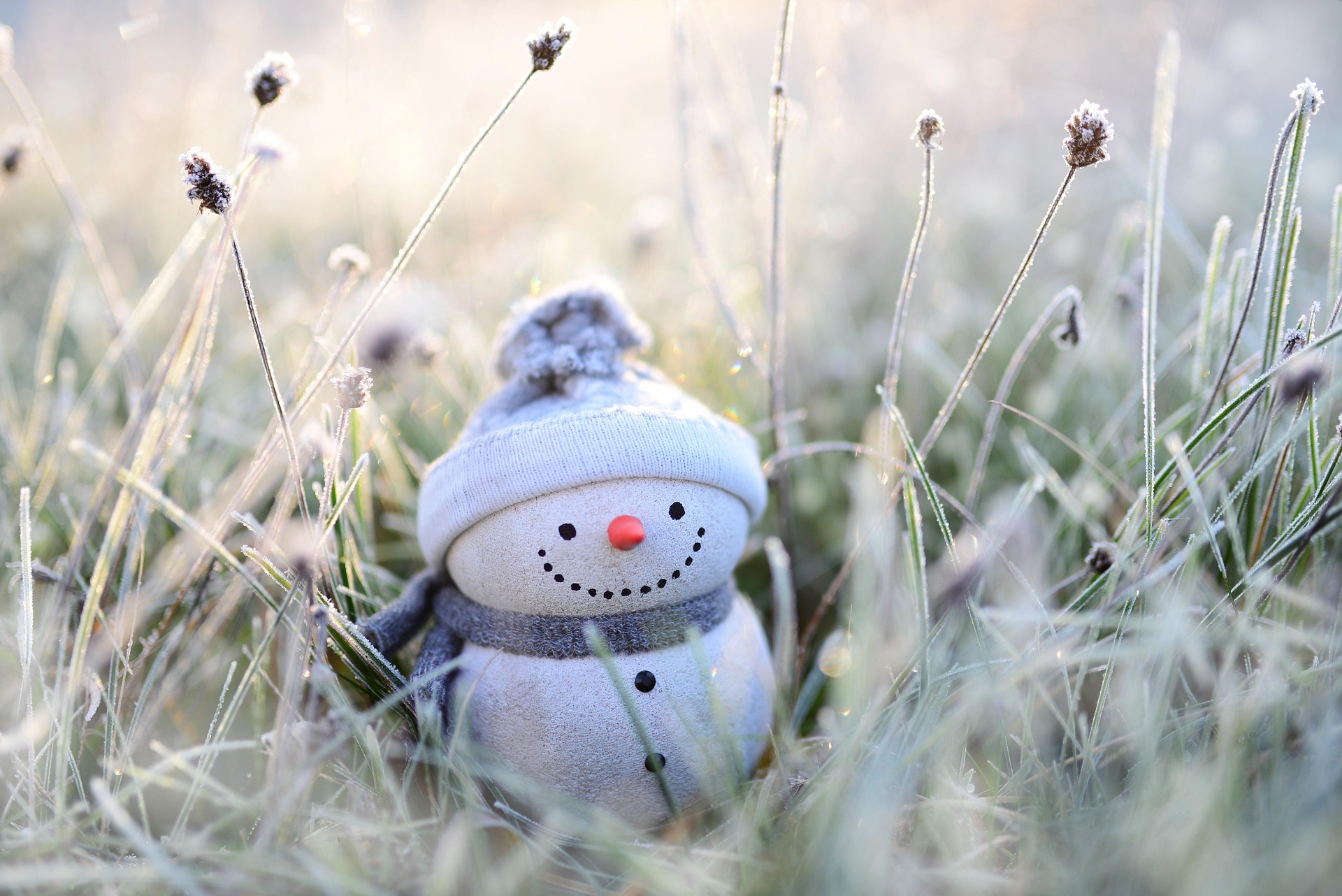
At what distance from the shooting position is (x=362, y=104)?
2.05m

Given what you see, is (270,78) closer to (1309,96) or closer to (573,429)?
(573,429)

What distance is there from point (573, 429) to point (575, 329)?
0.73ft

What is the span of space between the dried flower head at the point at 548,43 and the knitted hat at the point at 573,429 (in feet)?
1.10

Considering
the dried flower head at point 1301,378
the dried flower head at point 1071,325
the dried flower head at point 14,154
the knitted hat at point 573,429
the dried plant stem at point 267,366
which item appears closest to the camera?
the dried flower head at point 1301,378

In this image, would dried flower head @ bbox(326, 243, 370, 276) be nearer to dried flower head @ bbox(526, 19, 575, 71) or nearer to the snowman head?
the snowman head

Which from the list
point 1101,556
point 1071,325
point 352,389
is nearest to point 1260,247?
point 1071,325

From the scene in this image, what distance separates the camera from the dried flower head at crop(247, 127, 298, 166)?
3.33ft

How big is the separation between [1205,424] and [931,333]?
3.52 feet

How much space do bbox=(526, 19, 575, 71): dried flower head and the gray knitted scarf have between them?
23.6 inches

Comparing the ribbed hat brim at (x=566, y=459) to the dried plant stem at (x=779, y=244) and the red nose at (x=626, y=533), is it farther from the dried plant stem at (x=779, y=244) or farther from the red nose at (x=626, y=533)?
the dried plant stem at (x=779, y=244)

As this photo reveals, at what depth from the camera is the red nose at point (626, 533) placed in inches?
38.3

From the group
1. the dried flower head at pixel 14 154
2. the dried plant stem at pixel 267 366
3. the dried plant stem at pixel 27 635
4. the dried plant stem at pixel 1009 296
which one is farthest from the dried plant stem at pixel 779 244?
the dried flower head at pixel 14 154

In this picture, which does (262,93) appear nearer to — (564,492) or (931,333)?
(564,492)

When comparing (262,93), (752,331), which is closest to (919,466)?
(262,93)
